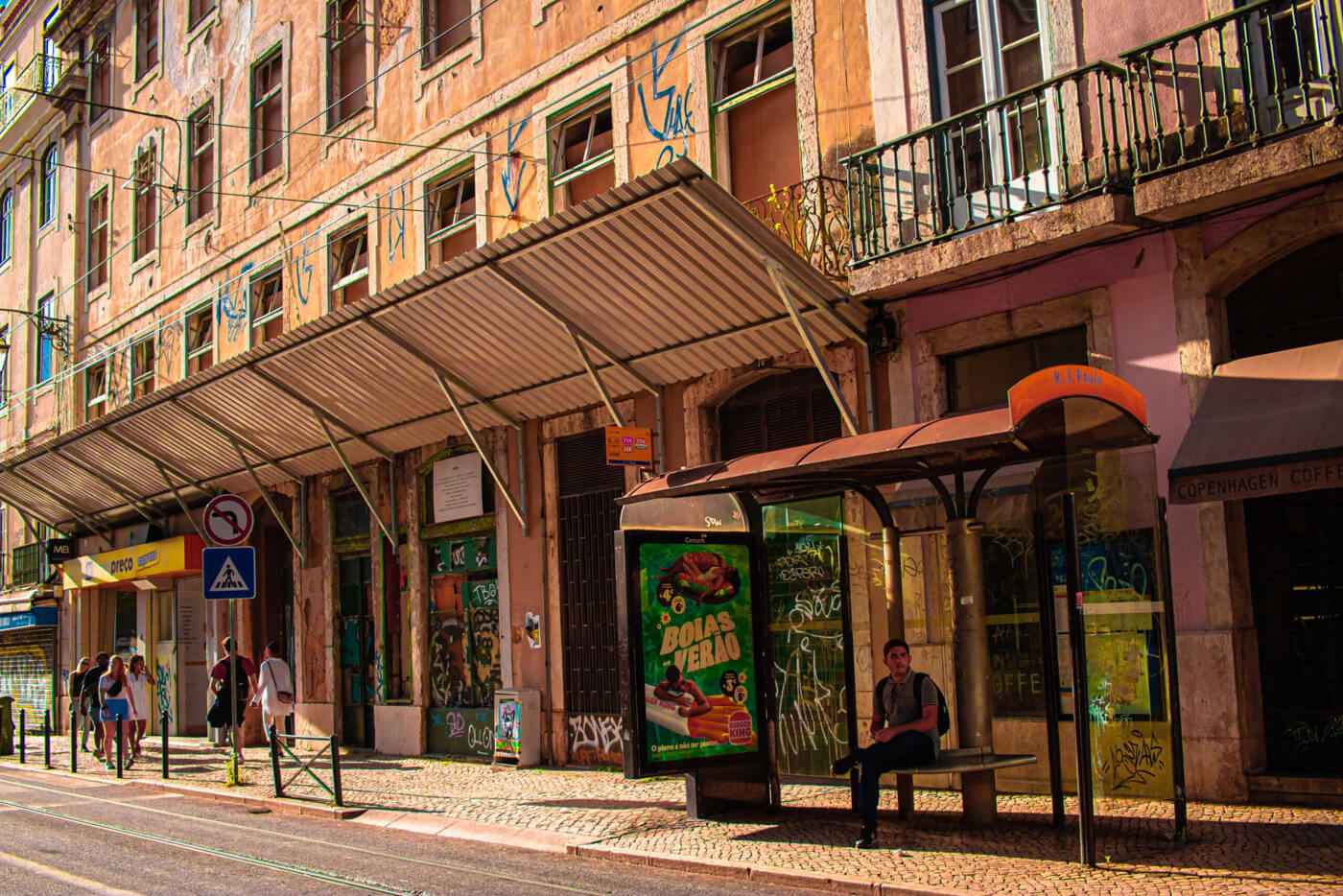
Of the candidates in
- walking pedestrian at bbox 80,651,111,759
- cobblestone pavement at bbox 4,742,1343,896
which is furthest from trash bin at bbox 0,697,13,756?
cobblestone pavement at bbox 4,742,1343,896

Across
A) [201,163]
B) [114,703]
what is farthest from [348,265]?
[114,703]

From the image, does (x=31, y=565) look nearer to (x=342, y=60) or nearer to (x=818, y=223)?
(x=342, y=60)

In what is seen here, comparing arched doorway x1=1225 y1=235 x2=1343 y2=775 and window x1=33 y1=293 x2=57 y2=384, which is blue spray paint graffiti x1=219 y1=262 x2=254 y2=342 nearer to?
window x1=33 y1=293 x2=57 y2=384

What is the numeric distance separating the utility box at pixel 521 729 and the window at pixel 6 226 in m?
26.3

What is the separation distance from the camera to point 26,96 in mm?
33438

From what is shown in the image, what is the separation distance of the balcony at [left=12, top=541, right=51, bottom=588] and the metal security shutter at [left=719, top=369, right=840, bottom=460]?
21.8 m

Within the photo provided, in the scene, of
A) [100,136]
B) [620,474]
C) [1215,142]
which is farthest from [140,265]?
[1215,142]

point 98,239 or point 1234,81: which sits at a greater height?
point 98,239

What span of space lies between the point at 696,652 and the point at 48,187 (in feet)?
94.2

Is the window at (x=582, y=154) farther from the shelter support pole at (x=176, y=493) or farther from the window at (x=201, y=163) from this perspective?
the window at (x=201, y=163)

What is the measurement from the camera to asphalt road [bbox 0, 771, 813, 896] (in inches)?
319

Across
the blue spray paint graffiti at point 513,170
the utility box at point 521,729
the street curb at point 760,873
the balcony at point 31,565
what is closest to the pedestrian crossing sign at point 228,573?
the utility box at point 521,729

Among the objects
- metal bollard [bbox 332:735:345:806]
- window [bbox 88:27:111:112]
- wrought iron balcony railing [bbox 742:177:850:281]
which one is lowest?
metal bollard [bbox 332:735:345:806]

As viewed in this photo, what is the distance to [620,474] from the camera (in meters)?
15.0
